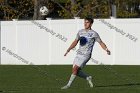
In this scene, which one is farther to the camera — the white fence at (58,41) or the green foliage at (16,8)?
the green foliage at (16,8)

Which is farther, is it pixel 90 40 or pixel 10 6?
pixel 10 6

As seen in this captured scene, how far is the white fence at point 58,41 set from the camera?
28500 millimetres

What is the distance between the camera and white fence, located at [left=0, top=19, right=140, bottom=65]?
28500 mm

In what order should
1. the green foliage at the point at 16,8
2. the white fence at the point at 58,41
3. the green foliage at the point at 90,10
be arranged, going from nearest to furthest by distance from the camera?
1. the white fence at the point at 58,41
2. the green foliage at the point at 90,10
3. the green foliage at the point at 16,8

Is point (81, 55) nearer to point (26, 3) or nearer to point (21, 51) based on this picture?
point (21, 51)

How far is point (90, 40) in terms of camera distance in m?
16.4

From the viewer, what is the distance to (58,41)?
1163 inches
